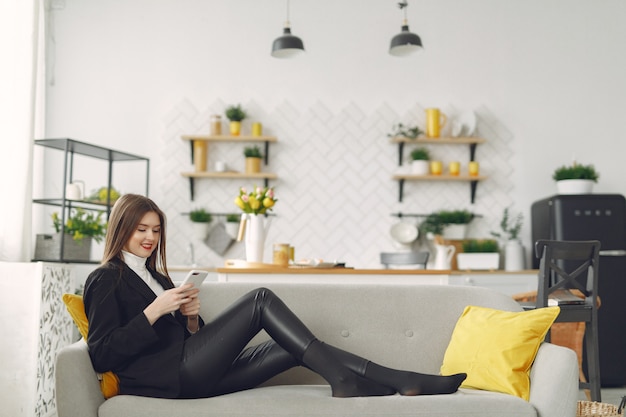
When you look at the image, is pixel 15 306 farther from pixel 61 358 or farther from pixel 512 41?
pixel 512 41

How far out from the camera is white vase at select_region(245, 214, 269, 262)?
4.01 metres

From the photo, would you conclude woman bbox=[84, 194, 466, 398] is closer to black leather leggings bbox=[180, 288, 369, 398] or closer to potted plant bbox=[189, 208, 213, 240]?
black leather leggings bbox=[180, 288, 369, 398]

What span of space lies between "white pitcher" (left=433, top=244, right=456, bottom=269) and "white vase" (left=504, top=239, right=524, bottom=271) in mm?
500

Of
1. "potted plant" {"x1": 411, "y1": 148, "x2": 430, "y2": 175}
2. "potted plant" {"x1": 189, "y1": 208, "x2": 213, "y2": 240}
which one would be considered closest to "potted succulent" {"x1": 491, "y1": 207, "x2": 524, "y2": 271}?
"potted plant" {"x1": 411, "y1": 148, "x2": 430, "y2": 175}

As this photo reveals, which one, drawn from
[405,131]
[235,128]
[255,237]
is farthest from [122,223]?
[405,131]

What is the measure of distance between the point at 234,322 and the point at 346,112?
3581 mm

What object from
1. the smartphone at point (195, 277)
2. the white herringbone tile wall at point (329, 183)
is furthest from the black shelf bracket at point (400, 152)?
the smartphone at point (195, 277)

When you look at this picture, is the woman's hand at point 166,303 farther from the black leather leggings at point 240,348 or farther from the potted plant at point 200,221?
the potted plant at point 200,221

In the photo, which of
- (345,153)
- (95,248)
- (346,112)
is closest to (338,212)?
(345,153)

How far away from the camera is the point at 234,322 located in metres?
2.42

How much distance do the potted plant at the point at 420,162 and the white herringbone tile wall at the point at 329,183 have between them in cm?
15

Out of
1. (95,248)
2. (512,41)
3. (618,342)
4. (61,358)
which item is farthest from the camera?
(512,41)

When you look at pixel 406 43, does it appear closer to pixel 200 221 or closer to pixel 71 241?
pixel 200 221

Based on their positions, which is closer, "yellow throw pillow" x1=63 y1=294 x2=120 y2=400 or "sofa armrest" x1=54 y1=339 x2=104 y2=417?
"sofa armrest" x1=54 y1=339 x2=104 y2=417
